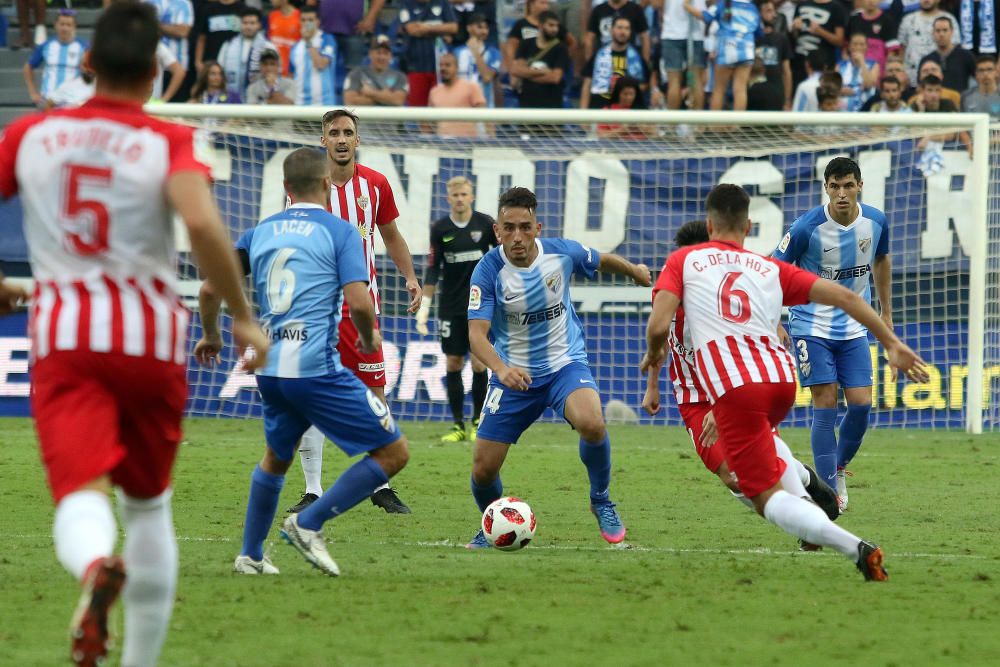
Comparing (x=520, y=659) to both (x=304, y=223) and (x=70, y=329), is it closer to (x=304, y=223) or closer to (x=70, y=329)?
(x=70, y=329)

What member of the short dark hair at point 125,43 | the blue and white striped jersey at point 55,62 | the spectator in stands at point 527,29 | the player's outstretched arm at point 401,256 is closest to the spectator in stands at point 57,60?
the blue and white striped jersey at point 55,62

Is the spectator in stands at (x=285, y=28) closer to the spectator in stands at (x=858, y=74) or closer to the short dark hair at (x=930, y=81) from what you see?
the spectator in stands at (x=858, y=74)

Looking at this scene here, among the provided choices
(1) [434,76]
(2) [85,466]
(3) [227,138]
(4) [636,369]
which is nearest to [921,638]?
(2) [85,466]

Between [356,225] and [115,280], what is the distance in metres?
5.12

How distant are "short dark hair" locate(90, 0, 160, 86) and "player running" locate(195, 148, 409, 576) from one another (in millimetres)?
2465

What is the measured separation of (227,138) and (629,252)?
4.59 m

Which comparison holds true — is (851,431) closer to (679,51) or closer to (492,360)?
(492,360)

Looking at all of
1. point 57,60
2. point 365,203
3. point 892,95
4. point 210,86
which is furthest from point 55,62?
point 365,203

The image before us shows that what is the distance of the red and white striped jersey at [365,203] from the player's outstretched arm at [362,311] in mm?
2425

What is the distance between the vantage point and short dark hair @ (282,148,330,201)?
7.04 m

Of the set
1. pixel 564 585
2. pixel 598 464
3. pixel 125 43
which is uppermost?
pixel 125 43

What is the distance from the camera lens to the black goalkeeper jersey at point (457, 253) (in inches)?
566

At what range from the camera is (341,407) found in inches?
269

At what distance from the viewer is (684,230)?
8570 millimetres
